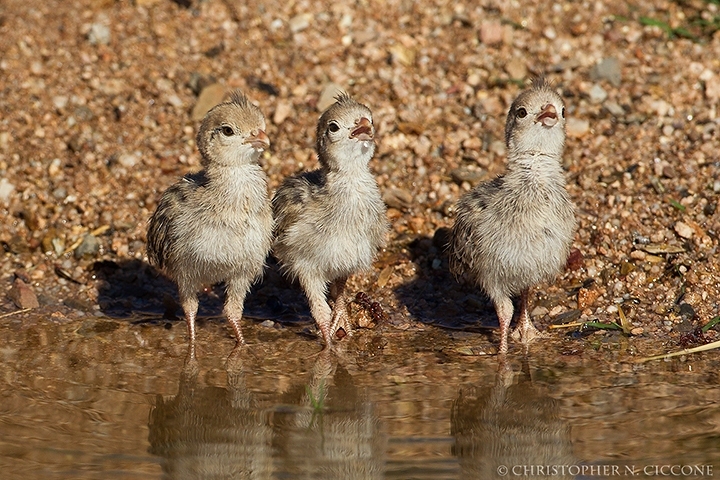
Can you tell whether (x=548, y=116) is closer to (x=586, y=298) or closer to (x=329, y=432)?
(x=586, y=298)

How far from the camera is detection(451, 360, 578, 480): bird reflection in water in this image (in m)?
5.90

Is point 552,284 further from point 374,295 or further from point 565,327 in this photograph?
point 374,295

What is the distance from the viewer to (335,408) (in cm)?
684

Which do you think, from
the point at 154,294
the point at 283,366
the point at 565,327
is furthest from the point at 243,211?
the point at 565,327

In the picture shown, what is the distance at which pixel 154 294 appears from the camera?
921cm

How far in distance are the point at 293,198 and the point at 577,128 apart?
3.27 m

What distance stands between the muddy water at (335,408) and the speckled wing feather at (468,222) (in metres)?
0.63

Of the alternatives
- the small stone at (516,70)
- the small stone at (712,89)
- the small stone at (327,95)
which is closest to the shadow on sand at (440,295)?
the small stone at (327,95)

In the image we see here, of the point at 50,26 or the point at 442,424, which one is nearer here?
the point at 442,424

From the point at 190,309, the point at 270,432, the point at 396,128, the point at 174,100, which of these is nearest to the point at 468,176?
the point at 396,128

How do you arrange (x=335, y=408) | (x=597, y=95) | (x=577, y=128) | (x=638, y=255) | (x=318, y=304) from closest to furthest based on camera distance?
(x=335, y=408) < (x=318, y=304) < (x=638, y=255) < (x=577, y=128) < (x=597, y=95)

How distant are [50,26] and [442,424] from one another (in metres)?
6.88

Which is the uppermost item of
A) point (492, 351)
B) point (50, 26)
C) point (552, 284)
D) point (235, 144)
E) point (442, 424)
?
point (50, 26)

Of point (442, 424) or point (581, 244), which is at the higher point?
point (581, 244)
